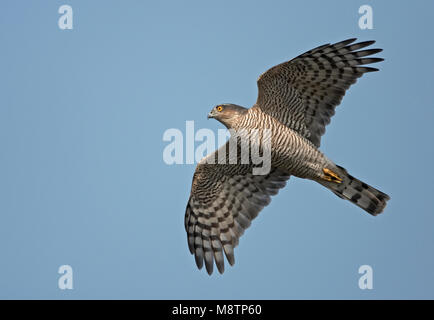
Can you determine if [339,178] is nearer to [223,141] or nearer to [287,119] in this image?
[287,119]

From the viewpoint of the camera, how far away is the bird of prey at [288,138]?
1129 centimetres

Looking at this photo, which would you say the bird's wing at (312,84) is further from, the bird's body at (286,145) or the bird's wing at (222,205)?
the bird's wing at (222,205)

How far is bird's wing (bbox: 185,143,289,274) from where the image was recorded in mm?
12648

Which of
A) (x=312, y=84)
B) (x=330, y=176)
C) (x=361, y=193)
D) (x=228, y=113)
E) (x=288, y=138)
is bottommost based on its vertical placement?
(x=361, y=193)

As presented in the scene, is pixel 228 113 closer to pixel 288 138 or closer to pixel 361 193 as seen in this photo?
pixel 288 138

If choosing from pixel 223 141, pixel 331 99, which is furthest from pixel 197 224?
pixel 331 99

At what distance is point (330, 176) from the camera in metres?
11.8

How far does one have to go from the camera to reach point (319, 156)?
11586 mm

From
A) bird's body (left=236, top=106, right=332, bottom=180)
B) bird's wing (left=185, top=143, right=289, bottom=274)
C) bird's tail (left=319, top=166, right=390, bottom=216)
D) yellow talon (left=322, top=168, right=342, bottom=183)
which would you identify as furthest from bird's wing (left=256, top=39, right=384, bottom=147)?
bird's wing (left=185, top=143, right=289, bottom=274)

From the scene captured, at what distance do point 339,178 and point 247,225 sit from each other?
2.07m

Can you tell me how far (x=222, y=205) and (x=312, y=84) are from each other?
3.07 metres

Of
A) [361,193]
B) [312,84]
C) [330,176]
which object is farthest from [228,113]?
[361,193]

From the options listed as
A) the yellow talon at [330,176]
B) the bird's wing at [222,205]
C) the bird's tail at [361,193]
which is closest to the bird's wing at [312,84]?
the yellow talon at [330,176]

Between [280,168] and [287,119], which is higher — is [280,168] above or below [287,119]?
below
